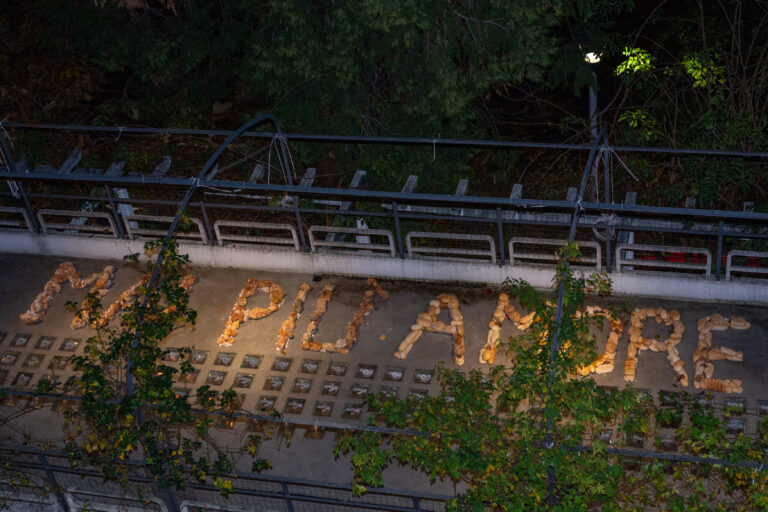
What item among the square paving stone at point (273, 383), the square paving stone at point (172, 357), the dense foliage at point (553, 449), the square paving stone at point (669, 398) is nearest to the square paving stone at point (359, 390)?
the square paving stone at point (273, 383)

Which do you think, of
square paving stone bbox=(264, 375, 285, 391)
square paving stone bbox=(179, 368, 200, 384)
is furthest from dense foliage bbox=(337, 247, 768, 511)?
square paving stone bbox=(179, 368, 200, 384)

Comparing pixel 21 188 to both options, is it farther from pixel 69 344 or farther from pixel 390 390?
pixel 390 390

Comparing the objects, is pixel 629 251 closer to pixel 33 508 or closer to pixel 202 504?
pixel 202 504

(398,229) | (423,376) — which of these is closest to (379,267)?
(398,229)

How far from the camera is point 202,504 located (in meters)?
11.4

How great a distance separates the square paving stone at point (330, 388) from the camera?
42.4 feet

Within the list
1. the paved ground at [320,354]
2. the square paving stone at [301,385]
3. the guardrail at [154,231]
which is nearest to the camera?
the paved ground at [320,354]

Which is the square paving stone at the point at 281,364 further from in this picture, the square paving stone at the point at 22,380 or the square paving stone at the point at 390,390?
the square paving stone at the point at 22,380

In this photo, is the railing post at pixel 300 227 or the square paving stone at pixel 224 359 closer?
the square paving stone at pixel 224 359

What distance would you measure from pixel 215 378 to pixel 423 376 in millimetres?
3026

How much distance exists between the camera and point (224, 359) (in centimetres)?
1360

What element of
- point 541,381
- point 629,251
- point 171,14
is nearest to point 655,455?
point 541,381

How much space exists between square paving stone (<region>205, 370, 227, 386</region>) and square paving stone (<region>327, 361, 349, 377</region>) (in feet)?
5.04

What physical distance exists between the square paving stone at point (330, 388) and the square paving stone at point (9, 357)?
193 inches
